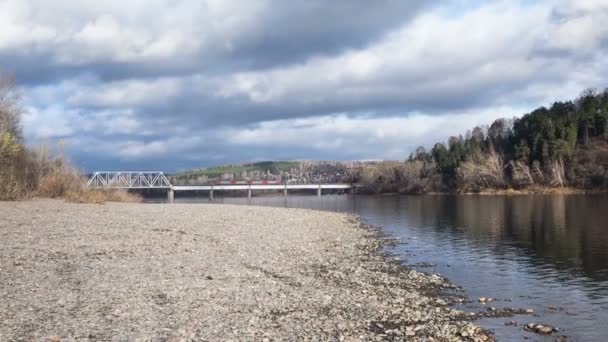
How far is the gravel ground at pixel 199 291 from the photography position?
51.6 ft

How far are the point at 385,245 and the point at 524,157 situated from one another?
435ft

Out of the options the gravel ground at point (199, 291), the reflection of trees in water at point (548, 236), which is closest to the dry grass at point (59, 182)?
the gravel ground at point (199, 291)

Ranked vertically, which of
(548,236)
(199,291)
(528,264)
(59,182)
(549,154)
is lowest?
(528,264)

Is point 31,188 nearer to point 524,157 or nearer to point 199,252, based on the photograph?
point 199,252

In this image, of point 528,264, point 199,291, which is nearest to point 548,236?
point 528,264

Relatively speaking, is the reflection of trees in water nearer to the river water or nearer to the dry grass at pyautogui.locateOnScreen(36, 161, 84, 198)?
the river water

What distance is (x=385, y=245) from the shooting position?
146 feet

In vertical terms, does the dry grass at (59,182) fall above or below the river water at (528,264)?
above

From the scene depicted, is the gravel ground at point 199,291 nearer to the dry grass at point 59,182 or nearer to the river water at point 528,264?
the river water at point 528,264

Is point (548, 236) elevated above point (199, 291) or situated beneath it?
situated beneath

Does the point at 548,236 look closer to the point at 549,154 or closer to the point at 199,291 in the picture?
the point at 199,291

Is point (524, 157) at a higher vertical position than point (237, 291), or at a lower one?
higher

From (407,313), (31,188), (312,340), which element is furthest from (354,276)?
(31,188)

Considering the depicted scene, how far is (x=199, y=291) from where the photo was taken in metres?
20.7
